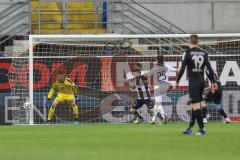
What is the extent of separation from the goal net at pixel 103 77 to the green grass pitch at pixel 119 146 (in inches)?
318

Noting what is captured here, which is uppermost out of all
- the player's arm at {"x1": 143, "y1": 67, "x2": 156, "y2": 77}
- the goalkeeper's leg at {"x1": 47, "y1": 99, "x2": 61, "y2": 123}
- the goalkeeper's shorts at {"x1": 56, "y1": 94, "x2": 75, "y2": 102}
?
the player's arm at {"x1": 143, "y1": 67, "x2": 156, "y2": 77}

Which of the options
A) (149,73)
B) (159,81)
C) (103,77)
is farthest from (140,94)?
(103,77)

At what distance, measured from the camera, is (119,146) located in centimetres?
1391

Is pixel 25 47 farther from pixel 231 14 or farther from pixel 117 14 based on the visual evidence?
pixel 231 14

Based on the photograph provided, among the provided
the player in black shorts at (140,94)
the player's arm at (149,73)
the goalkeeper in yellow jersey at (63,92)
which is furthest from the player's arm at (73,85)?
the player's arm at (149,73)

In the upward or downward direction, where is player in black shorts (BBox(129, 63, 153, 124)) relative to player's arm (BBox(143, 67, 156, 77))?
downward

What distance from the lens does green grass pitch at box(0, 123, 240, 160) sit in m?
11.9

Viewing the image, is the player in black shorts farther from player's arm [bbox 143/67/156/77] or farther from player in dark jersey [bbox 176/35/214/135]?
player in dark jersey [bbox 176/35/214/135]

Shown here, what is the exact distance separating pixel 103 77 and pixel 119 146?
12.7 meters

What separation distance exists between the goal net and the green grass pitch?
8.08m

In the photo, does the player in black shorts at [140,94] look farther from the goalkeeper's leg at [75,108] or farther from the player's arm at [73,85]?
the player's arm at [73,85]

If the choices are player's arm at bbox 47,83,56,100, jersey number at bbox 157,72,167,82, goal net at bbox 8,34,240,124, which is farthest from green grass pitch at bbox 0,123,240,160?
goal net at bbox 8,34,240,124

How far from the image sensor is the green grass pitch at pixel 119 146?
11.9 m

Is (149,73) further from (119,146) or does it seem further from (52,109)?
(119,146)
